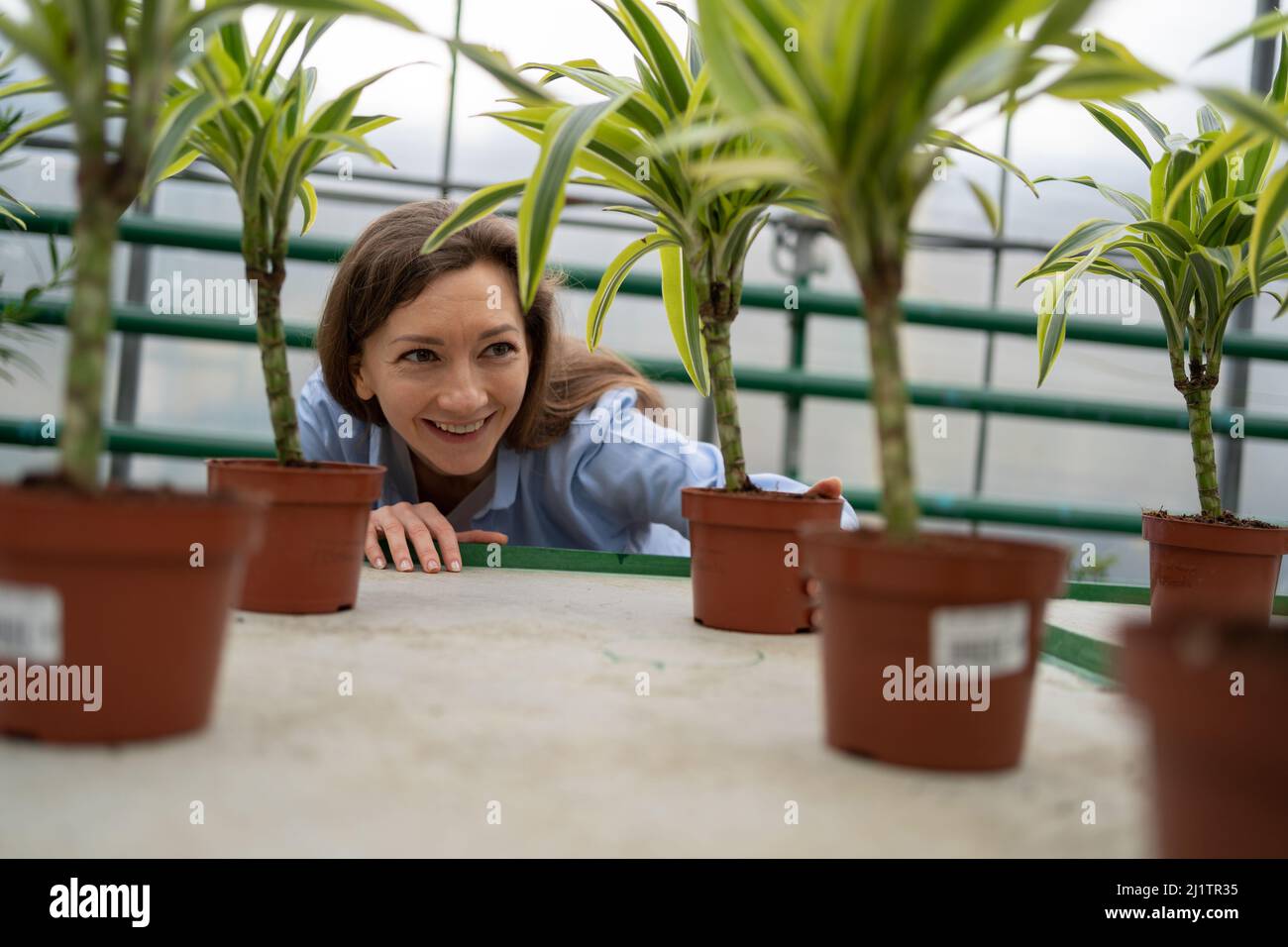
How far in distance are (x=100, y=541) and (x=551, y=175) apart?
0.48 m

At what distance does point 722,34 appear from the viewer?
752mm

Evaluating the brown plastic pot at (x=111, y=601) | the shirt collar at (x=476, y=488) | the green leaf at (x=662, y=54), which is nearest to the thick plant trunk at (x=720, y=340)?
the green leaf at (x=662, y=54)

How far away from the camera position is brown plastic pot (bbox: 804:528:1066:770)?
26.2 inches

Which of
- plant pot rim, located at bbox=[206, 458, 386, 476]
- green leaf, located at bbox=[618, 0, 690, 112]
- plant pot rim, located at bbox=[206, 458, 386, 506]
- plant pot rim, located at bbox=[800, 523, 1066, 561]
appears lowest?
plant pot rim, located at bbox=[206, 458, 386, 506]

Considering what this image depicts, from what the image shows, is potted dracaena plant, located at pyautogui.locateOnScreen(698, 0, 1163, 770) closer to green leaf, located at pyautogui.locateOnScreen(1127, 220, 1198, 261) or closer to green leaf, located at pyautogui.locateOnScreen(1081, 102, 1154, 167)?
green leaf, located at pyautogui.locateOnScreen(1127, 220, 1198, 261)

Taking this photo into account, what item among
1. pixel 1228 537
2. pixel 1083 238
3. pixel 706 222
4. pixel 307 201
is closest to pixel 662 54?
pixel 706 222

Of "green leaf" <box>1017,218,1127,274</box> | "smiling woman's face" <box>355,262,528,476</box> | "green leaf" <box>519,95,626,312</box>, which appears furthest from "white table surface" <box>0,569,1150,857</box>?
"smiling woman's face" <box>355,262,528,476</box>

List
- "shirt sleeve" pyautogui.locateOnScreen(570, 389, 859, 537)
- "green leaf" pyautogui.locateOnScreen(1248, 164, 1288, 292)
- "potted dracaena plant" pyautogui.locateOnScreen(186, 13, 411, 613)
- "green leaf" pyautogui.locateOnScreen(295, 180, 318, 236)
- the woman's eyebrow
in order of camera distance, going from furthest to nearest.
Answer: "shirt sleeve" pyautogui.locateOnScreen(570, 389, 859, 537) < the woman's eyebrow < "green leaf" pyautogui.locateOnScreen(295, 180, 318, 236) < "potted dracaena plant" pyautogui.locateOnScreen(186, 13, 411, 613) < "green leaf" pyautogui.locateOnScreen(1248, 164, 1288, 292)

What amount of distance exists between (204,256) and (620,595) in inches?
123

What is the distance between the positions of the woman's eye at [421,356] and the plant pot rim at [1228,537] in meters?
1.10

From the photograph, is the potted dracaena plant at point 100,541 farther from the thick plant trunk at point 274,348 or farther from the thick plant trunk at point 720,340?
the thick plant trunk at point 720,340

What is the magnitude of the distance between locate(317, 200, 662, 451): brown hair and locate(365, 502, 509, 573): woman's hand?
0.34 m

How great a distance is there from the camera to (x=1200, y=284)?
1.28 m
